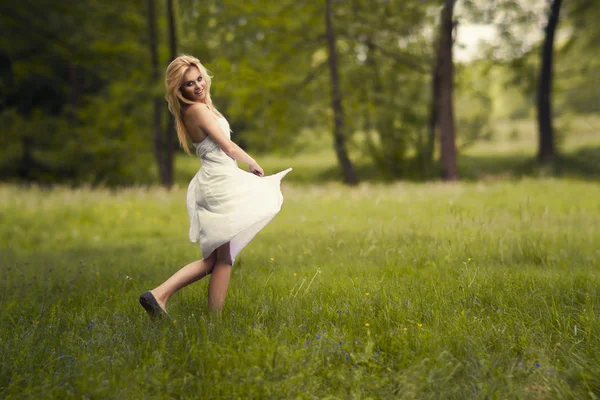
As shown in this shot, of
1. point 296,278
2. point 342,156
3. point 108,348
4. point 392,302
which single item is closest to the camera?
point 108,348

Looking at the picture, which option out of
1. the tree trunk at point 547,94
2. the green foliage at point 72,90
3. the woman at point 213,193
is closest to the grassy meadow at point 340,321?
the woman at point 213,193

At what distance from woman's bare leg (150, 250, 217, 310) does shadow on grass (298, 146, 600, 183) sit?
534 inches

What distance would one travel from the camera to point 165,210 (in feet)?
33.5

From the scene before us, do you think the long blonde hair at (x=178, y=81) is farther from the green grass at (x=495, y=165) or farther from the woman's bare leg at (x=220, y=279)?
the green grass at (x=495, y=165)

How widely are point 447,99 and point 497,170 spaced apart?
7209mm

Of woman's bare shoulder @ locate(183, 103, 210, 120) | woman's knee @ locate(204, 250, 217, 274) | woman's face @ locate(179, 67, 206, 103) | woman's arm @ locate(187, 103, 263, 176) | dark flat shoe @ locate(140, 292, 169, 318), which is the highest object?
woman's face @ locate(179, 67, 206, 103)

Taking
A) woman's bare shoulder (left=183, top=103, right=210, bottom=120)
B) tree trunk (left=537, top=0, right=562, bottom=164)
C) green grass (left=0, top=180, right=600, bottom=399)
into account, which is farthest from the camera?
tree trunk (left=537, top=0, right=562, bottom=164)

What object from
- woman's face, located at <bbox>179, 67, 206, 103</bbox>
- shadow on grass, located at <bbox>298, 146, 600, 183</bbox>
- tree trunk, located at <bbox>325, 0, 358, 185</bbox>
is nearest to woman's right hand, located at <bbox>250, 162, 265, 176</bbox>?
woman's face, located at <bbox>179, 67, 206, 103</bbox>

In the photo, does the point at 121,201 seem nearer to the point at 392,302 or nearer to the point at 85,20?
the point at 392,302

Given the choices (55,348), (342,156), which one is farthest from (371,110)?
(55,348)

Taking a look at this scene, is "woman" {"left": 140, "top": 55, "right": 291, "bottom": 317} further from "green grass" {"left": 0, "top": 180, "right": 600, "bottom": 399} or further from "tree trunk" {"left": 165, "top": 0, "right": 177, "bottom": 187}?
"tree trunk" {"left": 165, "top": 0, "right": 177, "bottom": 187}

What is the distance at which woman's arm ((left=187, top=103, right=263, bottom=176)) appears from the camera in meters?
A: 3.55

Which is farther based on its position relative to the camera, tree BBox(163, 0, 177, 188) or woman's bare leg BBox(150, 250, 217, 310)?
tree BBox(163, 0, 177, 188)

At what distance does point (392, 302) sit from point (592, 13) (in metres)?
19.8
